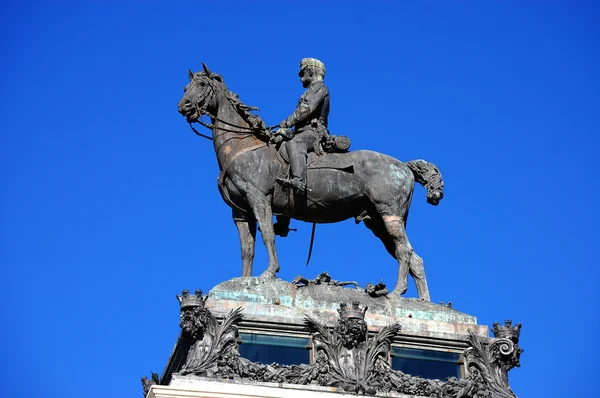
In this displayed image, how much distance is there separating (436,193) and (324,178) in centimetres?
287

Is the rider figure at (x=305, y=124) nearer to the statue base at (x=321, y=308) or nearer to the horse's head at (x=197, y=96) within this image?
the horse's head at (x=197, y=96)

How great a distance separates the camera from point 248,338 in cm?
2905

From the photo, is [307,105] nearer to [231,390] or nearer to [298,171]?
[298,171]

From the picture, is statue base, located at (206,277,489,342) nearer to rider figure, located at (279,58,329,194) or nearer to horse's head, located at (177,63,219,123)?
rider figure, located at (279,58,329,194)

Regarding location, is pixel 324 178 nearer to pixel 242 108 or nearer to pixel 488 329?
pixel 242 108

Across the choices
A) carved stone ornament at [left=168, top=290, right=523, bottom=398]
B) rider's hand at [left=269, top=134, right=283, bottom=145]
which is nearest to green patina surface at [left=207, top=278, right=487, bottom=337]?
carved stone ornament at [left=168, top=290, right=523, bottom=398]

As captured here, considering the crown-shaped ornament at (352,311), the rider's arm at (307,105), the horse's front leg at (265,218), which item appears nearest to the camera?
the crown-shaped ornament at (352,311)

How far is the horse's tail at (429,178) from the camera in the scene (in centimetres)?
3256

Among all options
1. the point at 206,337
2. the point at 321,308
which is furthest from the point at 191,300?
the point at 321,308

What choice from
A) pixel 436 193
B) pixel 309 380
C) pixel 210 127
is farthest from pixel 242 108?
pixel 309 380

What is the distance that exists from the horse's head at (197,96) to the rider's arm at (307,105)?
1854 millimetres

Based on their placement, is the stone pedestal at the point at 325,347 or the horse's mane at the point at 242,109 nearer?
the stone pedestal at the point at 325,347

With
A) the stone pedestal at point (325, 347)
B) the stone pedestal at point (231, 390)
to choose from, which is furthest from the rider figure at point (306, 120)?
the stone pedestal at point (231, 390)

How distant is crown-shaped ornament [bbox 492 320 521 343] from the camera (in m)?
30.1
